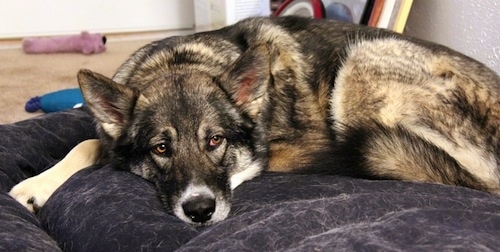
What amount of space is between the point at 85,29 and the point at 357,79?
348 cm

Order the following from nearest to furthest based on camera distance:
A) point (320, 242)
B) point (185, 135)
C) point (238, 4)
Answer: point (320, 242) → point (185, 135) → point (238, 4)

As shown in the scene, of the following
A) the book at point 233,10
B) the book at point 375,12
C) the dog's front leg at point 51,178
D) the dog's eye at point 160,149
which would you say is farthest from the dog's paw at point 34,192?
the book at point 233,10

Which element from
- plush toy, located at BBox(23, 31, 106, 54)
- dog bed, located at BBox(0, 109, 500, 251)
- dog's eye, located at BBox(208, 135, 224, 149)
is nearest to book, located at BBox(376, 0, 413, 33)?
dog bed, located at BBox(0, 109, 500, 251)

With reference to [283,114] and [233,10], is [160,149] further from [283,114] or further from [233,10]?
[233,10]

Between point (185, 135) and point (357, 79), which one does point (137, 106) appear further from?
point (357, 79)

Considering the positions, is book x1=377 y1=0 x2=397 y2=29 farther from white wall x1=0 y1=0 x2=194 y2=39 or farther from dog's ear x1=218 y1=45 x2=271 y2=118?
white wall x1=0 y1=0 x2=194 y2=39

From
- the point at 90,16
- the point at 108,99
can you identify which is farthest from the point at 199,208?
the point at 90,16

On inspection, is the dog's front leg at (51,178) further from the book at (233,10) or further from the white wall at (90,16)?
the white wall at (90,16)

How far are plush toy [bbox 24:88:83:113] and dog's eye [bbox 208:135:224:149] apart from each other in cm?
142

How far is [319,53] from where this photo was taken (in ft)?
7.64

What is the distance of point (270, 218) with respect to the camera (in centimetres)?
142

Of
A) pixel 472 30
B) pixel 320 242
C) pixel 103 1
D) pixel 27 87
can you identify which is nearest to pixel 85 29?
pixel 103 1

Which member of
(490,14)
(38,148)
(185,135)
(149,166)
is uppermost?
(490,14)

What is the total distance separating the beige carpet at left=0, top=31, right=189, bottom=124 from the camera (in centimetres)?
356
